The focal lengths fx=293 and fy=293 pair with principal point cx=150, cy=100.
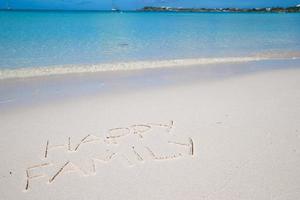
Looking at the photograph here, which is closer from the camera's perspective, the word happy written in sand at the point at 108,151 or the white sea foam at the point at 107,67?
the word happy written in sand at the point at 108,151

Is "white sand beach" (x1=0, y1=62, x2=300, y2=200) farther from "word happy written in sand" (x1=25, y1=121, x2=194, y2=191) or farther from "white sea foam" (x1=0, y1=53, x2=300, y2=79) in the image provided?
"white sea foam" (x1=0, y1=53, x2=300, y2=79)

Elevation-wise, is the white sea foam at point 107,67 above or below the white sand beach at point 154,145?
above

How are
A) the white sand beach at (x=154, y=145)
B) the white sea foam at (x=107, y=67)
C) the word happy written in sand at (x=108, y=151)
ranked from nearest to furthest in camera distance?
1. the white sand beach at (x=154, y=145)
2. the word happy written in sand at (x=108, y=151)
3. the white sea foam at (x=107, y=67)

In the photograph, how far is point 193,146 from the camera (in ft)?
10.5

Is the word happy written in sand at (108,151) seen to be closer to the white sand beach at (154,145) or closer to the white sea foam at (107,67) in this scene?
the white sand beach at (154,145)

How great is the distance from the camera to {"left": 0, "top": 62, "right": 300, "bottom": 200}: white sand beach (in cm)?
253

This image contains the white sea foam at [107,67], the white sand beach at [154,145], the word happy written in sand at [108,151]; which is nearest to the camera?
the white sand beach at [154,145]

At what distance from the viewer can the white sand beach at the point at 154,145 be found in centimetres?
253

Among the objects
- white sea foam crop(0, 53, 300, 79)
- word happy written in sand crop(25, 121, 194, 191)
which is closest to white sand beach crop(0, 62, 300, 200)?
word happy written in sand crop(25, 121, 194, 191)

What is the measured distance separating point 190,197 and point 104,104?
2.66 metres

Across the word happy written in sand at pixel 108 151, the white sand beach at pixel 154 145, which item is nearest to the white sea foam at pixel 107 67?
the white sand beach at pixel 154 145

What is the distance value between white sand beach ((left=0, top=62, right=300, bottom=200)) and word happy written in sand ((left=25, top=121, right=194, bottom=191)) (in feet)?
0.03

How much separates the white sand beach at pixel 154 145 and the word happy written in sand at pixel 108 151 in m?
0.01

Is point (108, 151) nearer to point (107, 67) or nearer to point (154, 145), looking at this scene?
point (154, 145)
